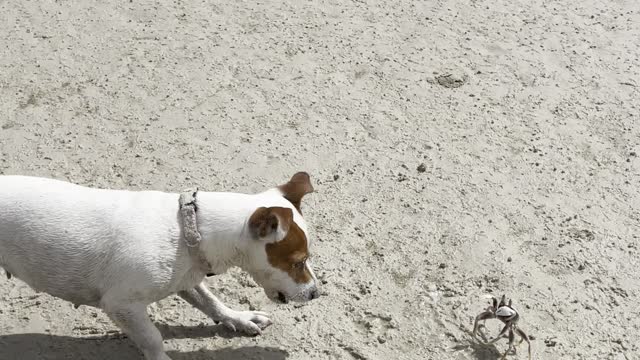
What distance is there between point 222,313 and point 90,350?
0.77 metres

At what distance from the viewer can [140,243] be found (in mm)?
3924

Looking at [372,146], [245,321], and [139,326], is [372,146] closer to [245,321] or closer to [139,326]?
[245,321]

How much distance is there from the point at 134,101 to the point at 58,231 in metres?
2.76

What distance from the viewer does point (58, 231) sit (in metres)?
3.99

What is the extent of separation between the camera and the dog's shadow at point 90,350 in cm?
454

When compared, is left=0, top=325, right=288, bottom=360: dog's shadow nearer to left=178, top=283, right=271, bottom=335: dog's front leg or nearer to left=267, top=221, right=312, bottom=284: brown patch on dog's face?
left=178, top=283, right=271, bottom=335: dog's front leg

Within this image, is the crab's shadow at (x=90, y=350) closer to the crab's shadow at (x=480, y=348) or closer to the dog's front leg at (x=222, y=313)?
the dog's front leg at (x=222, y=313)

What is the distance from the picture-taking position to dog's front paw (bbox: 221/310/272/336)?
4.70 metres

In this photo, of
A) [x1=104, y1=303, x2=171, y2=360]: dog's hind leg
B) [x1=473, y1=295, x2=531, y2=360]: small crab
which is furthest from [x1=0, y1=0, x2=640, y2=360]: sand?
[x1=104, y1=303, x2=171, y2=360]: dog's hind leg

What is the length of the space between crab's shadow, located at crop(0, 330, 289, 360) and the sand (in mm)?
12

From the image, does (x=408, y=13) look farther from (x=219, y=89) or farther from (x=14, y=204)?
(x=14, y=204)

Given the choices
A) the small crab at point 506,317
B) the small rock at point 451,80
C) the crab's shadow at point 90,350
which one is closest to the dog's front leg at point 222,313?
the crab's shadow at point 90,350

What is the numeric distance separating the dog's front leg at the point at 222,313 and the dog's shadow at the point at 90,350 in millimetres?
125

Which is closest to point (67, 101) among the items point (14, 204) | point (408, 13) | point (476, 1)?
point (14, 204)
